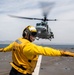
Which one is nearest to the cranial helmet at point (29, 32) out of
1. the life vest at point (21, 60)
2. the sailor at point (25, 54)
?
the sailor at point (25, 54)

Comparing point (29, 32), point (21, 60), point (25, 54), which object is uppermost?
point (29, 32)

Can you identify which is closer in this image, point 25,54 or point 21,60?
point 25,54

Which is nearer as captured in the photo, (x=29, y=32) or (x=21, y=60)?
(x=29, y=32)

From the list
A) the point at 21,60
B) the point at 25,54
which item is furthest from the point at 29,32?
the point at 21,60

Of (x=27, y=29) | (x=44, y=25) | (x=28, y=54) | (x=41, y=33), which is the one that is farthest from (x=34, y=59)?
(x=44, y=25)

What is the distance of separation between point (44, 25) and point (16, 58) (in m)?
38.8

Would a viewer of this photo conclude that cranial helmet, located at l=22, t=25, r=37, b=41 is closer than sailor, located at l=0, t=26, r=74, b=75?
No

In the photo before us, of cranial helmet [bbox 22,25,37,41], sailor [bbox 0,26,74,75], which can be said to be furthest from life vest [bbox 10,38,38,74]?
cranial helmet [bbox 22,25,37,41]

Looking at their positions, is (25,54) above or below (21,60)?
above

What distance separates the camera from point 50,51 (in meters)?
6.70

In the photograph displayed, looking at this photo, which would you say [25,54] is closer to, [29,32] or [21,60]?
[21,60]

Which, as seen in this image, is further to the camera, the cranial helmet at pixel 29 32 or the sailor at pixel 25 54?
the cranial helmet at pixel 29 32

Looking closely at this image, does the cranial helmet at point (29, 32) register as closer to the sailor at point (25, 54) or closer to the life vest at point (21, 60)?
the sailor at point (25, 54)

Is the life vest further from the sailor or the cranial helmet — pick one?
the cranial helmet
